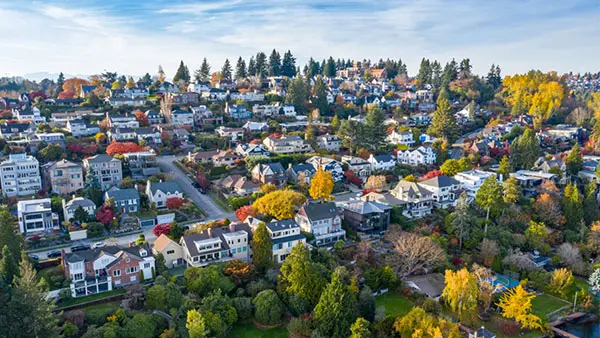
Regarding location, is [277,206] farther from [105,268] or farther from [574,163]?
[574,163]

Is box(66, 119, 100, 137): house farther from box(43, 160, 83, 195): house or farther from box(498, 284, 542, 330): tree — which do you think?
box(498, 284, 542, 330): tree

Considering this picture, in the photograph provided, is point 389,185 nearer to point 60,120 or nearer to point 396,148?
point 396,148

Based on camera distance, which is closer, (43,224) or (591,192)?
(43,224)

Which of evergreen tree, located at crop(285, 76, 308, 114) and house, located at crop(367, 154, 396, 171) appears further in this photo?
evergreen tree, located at crop(285, 76, 308, 114)

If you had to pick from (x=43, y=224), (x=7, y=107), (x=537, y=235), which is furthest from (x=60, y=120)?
(x=537, y=235)

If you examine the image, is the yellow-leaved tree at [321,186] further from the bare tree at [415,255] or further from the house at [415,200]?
Result: the bare tree at [415,255]

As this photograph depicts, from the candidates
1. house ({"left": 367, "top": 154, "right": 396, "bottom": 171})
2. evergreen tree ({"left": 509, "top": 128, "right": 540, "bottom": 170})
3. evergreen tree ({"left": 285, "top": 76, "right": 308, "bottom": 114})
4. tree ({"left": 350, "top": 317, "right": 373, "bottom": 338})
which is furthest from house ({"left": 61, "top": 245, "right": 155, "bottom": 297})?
evergreen tree ({"left": 285, "top": 76, "right": 308, "bottom": 114})
